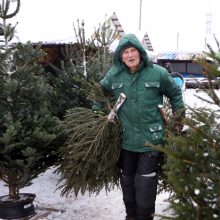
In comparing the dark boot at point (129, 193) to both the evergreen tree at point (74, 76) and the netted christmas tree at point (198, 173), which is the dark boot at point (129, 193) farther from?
the evergreen tree at point (74, 76)

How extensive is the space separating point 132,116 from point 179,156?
177 cm

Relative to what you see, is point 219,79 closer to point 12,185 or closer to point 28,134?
point 28,134

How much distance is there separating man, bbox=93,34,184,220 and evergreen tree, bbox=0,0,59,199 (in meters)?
0.85

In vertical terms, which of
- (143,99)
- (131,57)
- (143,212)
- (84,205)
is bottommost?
(84,205)

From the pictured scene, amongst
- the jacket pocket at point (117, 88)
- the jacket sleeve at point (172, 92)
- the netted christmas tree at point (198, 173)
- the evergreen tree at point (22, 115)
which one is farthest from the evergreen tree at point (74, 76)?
the netted christmas tree at point (198, 173)

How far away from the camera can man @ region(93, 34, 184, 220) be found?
3467 millimetres

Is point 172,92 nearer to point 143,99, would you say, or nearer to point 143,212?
point 143,99

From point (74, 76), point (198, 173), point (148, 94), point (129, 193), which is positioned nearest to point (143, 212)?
point (129, 193)

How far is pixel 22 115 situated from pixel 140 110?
1327 millimetres

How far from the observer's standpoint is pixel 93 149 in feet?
12.0

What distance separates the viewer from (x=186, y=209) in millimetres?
1726

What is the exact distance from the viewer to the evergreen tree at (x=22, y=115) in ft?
12.7

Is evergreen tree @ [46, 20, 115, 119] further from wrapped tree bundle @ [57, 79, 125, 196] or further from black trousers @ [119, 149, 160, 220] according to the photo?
black trousers @ [119, 149, 160, 220]

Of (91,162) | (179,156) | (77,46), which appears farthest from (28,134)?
(77,46)
